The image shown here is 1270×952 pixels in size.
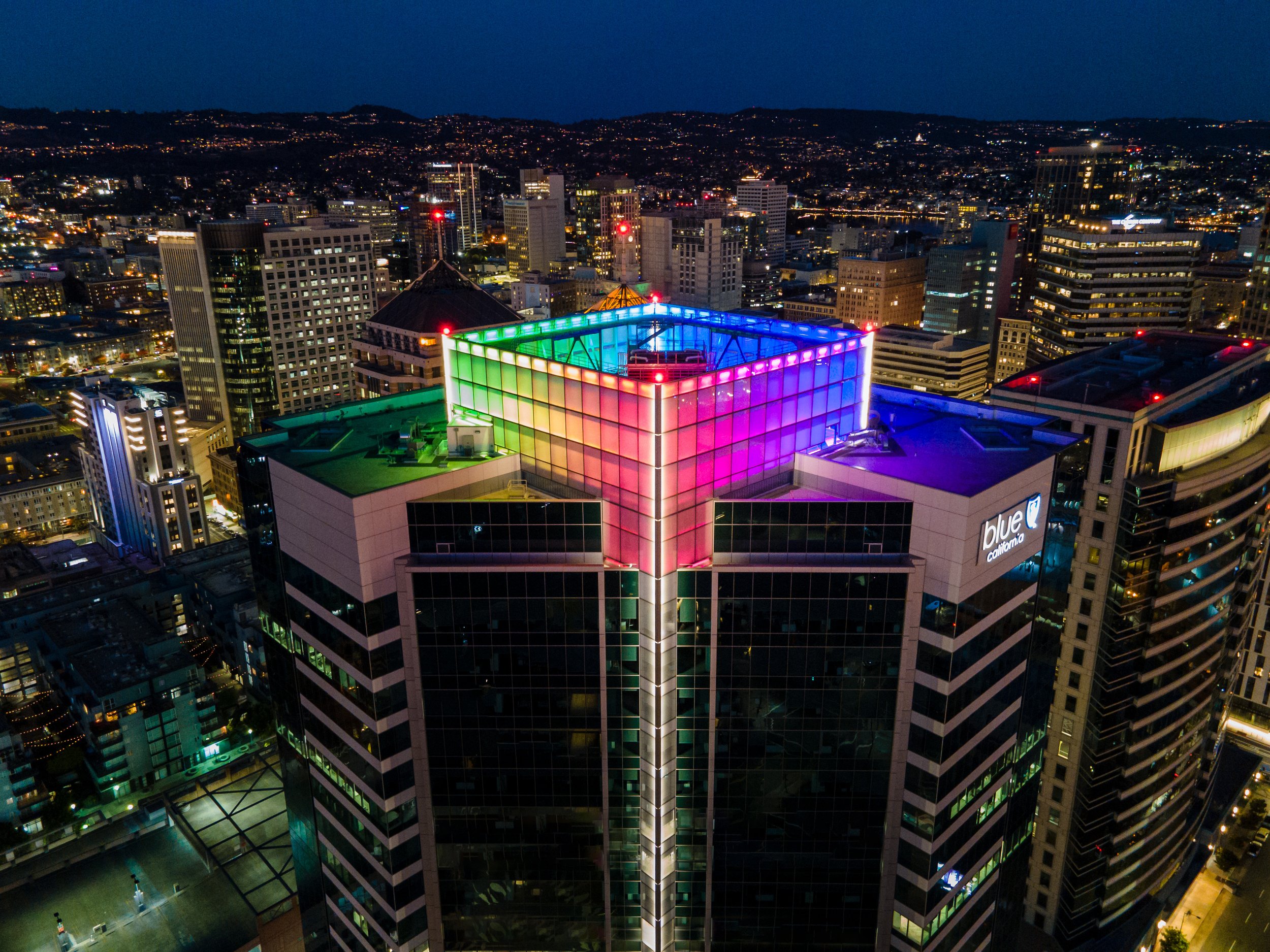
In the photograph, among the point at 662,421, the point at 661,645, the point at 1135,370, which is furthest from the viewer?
the point at 1135,370

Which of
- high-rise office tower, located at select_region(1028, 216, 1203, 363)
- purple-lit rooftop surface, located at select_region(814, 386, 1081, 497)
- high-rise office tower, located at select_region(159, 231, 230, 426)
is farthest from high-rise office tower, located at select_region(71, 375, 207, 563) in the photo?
high-rise office tower, located at select_region(1028, 216, 1203, 363)

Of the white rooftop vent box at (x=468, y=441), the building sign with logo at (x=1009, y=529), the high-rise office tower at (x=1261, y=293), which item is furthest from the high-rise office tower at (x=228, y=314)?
the high-rise office tower at (x=1261, y=293)

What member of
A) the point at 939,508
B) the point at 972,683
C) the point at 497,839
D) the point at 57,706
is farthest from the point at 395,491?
the point at 57,706

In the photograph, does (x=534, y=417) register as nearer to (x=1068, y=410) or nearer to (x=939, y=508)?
(x=939, y=508)

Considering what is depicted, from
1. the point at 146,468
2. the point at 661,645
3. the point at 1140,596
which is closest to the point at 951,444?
the point at 661,645

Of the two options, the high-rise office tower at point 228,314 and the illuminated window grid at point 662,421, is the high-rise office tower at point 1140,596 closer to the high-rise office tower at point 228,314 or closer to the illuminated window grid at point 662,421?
the illuminated window grid at point 662,421

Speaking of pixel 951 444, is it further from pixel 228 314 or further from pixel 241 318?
pixel 228 314

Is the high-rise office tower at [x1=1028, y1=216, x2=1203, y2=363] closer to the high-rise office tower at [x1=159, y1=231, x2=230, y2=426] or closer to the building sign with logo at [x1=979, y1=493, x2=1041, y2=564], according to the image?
the building sign with logo at [x1=979, y1=493, x2=1041, y2=564]
